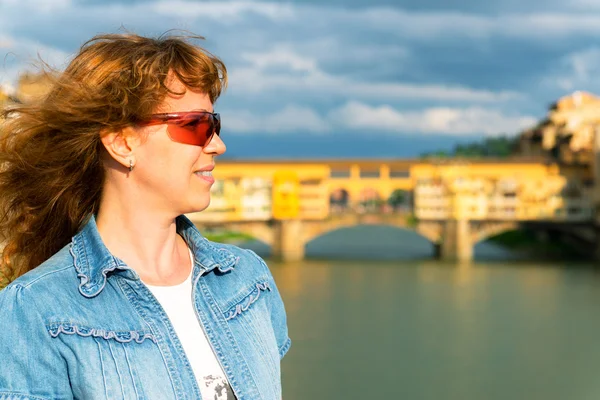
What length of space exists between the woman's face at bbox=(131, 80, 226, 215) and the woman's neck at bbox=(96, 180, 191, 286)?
21 millimetres

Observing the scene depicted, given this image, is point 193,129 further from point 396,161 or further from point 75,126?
point 396,161

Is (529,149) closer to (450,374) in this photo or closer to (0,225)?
(450,374)

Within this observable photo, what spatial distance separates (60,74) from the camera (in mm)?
1266

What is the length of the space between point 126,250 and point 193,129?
8.7 inches

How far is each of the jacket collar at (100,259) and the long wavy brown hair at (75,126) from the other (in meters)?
0.10

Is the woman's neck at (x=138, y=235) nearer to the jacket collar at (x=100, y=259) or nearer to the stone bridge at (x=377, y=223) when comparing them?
the jacket collar at (x=100, y=259)

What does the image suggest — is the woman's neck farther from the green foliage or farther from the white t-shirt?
the green foliage

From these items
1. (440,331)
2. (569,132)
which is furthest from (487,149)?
(440,331)

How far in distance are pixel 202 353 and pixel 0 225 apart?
0.45 meters

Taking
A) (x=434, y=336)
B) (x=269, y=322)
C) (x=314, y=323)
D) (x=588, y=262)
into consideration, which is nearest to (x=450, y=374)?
(x=434, y=336)

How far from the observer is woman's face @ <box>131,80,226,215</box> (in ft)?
4.21

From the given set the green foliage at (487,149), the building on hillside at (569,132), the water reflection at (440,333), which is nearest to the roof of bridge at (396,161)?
the building on hillside at (569,132)

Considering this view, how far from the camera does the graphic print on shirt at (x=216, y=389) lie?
1206 millimetres

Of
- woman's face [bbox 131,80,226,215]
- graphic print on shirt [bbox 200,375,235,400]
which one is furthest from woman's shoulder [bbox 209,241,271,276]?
graphic print on shirt [bbox 200,375,235,400]
